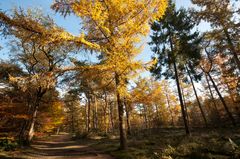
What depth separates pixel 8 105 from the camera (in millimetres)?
16438

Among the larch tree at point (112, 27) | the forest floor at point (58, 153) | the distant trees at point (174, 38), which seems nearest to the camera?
the larch tree at point (112, 27)

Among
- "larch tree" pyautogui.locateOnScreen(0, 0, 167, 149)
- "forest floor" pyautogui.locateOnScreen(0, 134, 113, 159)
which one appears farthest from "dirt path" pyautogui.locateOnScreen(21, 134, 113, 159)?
"larch tree" pyautogui.locateOnScreen(0, 0, 167, 149)

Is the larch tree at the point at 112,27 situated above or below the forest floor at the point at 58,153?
above

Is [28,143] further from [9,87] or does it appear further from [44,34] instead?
[44,34]

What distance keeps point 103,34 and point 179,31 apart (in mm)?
9799

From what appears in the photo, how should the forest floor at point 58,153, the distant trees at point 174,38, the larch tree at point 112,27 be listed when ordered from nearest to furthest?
1. the larch tree at point 112,27
2. the forest floor at point 58,153
3. the distant trees at point 174,38

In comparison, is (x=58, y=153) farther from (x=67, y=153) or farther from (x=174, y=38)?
(x=174, y=38)

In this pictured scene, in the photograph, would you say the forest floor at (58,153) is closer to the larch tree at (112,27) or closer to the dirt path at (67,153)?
the dirt path at (67,153)

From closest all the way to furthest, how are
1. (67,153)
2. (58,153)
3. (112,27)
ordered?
1. (112,27)
2. (67,153)
3. (58,153)

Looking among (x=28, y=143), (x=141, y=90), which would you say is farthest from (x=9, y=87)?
(x=141, y=90)

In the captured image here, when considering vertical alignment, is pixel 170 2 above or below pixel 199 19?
above

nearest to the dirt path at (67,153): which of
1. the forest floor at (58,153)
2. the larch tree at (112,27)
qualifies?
the forest floor at (58,153)

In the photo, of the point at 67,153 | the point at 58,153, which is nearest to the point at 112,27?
the point at 67,153

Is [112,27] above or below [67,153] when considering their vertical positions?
above
